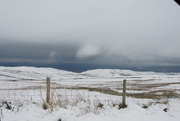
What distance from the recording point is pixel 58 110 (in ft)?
22.6

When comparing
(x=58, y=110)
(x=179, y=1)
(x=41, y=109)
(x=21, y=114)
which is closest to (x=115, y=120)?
(x=58, y=110)

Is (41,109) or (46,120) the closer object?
(46,120)

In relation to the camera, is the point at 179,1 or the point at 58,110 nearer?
the point at 179,1

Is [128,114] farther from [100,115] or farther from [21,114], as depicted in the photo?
[21,114]

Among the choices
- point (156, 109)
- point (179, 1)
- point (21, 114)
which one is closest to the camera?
point (179, 1)

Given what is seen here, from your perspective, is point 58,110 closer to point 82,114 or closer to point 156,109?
point 82,114

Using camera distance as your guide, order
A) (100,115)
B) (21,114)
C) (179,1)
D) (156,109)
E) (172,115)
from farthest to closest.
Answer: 1. (156,109)
2. (172,115)
3. (100,115)
4. (21,114)
5. (179,1)

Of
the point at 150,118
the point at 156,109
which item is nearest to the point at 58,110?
the point at 150,118

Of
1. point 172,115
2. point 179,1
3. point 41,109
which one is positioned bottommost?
point 172,115

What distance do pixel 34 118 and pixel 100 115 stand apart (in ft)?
8.54

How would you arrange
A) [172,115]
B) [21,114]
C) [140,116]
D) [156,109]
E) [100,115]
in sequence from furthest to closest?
1. [156,109]
2. [172,115]
3. [140,116]
4. [100,115]
5. [21,114]

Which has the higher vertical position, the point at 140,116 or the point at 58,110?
the point at 58,110

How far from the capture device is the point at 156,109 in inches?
359

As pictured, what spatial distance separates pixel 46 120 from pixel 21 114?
1125mm
